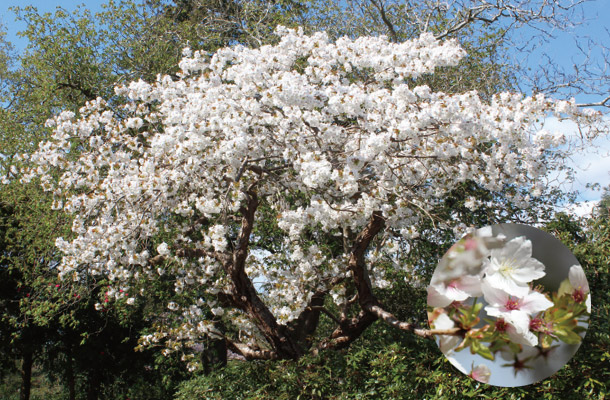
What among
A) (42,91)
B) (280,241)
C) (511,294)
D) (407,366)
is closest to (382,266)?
(280,241)

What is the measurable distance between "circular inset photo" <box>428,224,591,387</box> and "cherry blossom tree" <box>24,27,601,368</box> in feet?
7.14

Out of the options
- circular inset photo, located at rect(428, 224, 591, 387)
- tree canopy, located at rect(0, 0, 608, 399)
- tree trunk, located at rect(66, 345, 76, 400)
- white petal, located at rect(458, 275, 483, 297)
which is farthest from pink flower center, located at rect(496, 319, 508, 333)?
tree trunk, located at rect(66, 345, 76, 400)

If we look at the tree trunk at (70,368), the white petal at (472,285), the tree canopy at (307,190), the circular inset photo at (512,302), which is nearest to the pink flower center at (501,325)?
the circular inset photo at (512,302)

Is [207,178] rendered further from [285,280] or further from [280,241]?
[280,241]

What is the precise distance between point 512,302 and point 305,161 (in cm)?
280

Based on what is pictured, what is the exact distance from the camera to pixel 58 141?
6.25m

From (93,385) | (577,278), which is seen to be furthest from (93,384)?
(577,278)

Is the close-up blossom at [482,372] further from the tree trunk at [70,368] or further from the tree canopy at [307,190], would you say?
the tree trunk at [70,368]

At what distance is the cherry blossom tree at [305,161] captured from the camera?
179 inches

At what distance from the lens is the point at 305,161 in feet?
14.9

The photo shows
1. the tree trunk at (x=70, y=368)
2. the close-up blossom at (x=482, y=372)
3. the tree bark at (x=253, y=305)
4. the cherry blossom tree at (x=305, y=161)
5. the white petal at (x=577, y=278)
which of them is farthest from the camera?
the tree trunk at (x=70, y=368)

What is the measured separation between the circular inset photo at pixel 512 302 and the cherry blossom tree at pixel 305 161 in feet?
7.14

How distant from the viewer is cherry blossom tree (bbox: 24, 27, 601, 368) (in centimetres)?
454

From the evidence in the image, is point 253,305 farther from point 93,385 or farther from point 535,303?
point 93,385
